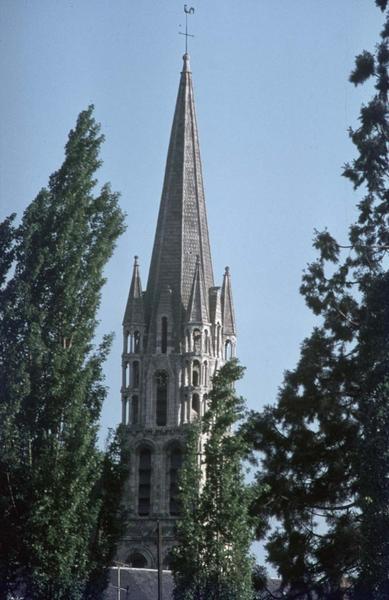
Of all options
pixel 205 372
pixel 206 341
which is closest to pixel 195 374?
pixel 205 372

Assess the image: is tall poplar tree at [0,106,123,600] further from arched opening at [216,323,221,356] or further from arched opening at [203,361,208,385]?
arched opening at [216,323,221,356]

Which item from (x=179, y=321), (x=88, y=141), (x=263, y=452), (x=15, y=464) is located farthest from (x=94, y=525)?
(x=179, y=321)

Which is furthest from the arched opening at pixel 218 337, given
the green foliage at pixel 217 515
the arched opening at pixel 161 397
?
the green foliage at pixel 217 515

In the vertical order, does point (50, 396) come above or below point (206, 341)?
A: below

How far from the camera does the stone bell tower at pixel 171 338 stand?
9306cm

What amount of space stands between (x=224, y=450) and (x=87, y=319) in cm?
479

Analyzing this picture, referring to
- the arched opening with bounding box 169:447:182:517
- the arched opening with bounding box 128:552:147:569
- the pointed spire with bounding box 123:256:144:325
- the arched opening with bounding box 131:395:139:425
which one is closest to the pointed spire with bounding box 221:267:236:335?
the pointed spire with bounding box 123:256:144:325

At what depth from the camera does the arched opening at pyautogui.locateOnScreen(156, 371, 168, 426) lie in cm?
9500

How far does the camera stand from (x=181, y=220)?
9819 cm

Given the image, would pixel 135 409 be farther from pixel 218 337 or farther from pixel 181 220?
pixel 181 220

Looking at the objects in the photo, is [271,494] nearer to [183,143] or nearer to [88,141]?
[88,141]

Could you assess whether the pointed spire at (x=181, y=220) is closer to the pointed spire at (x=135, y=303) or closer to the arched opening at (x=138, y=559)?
the pointed spire at (x=135, y=303)

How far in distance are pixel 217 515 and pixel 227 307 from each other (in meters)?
60.7

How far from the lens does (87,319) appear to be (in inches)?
1448
